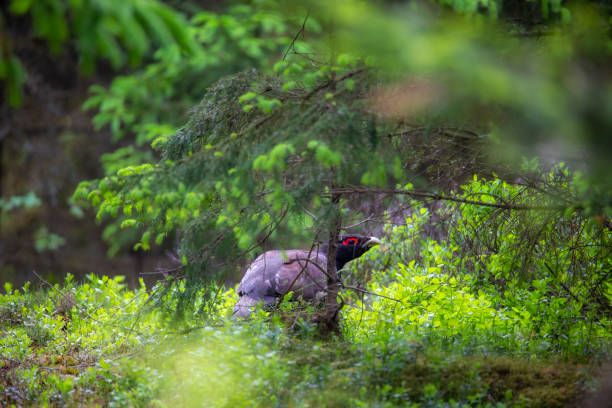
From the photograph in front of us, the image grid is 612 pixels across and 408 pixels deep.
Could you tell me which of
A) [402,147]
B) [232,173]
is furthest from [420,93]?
[232,173]

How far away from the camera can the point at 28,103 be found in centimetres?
1414

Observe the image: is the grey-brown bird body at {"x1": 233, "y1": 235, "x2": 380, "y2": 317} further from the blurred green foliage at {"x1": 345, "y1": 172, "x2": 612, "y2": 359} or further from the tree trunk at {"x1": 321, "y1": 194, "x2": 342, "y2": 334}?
the blurred green foliage at {"x1": 345, "y1": 172, "x2": 612, "y2": 359}

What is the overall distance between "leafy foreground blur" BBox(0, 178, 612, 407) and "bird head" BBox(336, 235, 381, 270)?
57 centimetres

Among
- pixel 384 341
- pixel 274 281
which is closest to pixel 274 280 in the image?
pixel 274 281

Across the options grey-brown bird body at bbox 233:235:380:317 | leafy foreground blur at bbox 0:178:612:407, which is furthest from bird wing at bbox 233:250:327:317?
leafy foreground blur at bbox 0:178:612:407

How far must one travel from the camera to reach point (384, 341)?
528 centimetres

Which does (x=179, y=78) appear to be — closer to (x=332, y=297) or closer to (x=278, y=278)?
(x=278, y=278)

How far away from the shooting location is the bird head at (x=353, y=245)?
7155mm

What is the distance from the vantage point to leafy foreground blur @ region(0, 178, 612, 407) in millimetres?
4664

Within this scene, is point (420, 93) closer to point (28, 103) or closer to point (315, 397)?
point (315, 397)

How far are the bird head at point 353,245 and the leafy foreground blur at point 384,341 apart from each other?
1.87ft

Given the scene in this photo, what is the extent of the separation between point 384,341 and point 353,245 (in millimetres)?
2096

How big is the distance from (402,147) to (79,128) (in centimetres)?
1164

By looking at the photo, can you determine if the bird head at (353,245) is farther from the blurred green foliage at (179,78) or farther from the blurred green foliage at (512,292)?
the blurred green foliage at (179,78)
